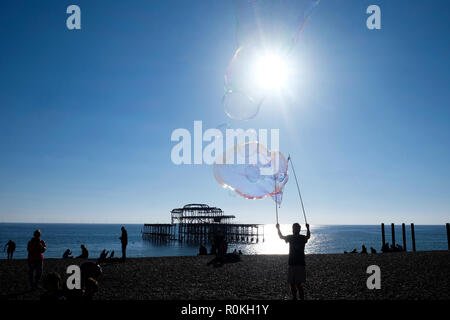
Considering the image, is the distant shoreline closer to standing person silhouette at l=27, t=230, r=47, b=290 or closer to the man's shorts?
standing person silhouette at l=27, t=230, r=47, b=290

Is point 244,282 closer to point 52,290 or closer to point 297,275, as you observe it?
point 297,275

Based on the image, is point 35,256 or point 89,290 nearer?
point 89,290

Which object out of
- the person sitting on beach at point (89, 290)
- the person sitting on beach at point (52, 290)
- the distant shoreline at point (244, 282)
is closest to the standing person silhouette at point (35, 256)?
the distant shoreline at point (244, 282)

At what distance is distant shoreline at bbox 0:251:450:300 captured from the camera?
29.1ft

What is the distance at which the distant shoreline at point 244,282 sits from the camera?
8.88 m

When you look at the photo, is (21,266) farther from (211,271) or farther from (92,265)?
(92,265)

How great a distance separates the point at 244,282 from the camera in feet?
36.5

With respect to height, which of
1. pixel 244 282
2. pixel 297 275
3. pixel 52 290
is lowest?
pixel 244 282

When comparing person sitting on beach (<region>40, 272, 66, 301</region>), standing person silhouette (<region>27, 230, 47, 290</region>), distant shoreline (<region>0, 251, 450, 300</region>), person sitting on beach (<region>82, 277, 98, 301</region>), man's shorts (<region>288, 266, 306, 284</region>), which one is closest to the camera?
person sitting on beach (<region>40, 272, 66, 301</region>)

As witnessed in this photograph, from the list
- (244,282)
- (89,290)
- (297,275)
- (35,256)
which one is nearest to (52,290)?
(89,290)

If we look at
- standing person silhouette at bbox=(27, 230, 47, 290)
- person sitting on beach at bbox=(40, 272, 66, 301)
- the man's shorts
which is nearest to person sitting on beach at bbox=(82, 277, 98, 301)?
person sitting on beach at bbox=(40, 272, 66, 301)

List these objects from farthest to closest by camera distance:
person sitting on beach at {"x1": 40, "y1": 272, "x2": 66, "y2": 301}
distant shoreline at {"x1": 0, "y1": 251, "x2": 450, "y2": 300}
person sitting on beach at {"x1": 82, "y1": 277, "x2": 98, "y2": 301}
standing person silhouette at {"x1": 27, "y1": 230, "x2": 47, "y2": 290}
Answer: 1. standing person silhouette at {"x1": 27, "y1": 230, "x2": 47, "y2": 290}
2. distant shoreline at {"x1": 0, "y1": 251, "x2": 450, "y2": 300}
3. person sitting on beach at {"x1": 82, "y1": 277, "x2": 98, "y2": 301}
4. person sitting on beach at {"x1": 40, "y1": 272, "x2": 66, "y2": 301}

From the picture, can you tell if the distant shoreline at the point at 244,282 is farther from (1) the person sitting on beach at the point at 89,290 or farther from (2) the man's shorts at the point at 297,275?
(1) the person sitting on beach at the point at 89,290
